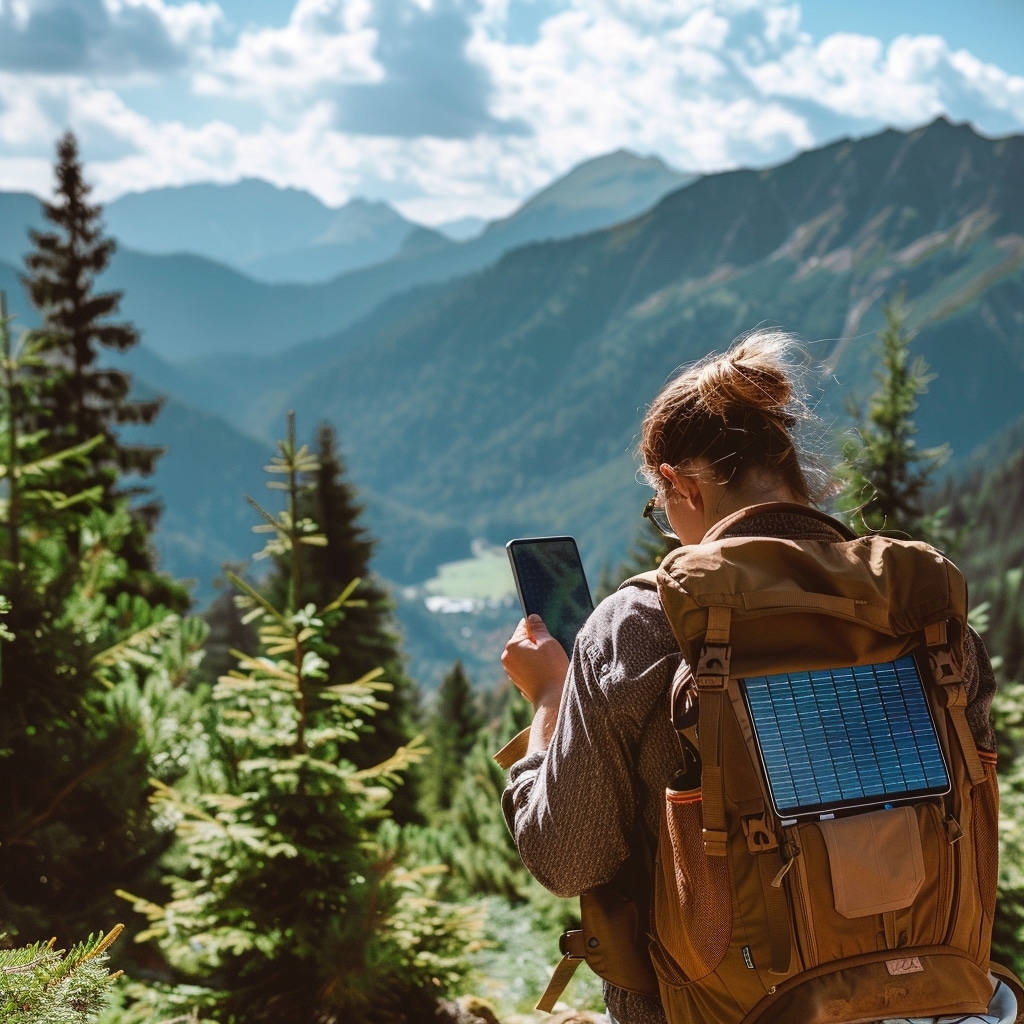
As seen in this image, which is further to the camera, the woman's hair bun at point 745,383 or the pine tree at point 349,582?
the pine tree at point 349,582

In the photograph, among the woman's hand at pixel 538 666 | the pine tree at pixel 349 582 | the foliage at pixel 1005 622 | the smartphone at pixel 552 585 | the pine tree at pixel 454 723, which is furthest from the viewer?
the pine tree at pixel 454 723

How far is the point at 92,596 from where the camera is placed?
6.32 m

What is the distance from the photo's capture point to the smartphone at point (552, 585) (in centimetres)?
260

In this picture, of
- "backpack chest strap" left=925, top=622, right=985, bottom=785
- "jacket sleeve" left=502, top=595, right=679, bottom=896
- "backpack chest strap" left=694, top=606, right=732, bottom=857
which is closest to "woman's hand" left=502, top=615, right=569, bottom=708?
"jacket sleeve" left=502, top=595, right=679, bottom=896

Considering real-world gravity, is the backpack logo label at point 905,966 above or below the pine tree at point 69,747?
below

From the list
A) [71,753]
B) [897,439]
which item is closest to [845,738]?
[71,753]

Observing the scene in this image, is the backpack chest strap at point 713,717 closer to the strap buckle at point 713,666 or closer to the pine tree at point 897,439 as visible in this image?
the strap buckle at point 713,666

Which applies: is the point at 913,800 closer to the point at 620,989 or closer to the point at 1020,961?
the point at 620,989

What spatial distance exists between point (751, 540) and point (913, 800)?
1.95 ft

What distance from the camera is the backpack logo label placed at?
1.89m

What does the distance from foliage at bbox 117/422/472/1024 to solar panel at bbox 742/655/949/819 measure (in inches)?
112

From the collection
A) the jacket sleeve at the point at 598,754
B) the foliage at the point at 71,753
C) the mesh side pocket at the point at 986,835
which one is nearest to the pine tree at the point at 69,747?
the foliage at the point at 71,753

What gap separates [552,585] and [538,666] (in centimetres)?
27

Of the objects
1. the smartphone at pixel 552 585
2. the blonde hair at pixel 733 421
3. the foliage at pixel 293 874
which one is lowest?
the foliage at pixel 293 874
